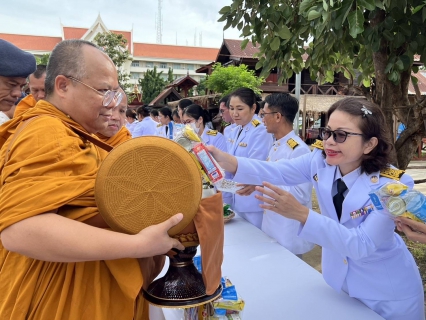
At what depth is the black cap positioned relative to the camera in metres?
1.63

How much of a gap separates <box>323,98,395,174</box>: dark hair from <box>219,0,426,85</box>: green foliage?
1.44 ft

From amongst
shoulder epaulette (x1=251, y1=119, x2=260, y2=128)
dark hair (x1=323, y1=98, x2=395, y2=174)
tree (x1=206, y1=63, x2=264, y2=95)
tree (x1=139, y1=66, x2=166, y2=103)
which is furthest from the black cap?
tree (x1=139, y1=66, x2=166, y2=103)

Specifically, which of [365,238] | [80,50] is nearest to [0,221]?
[80,50]

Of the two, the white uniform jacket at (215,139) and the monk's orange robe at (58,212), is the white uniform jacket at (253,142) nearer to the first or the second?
the white uniform jacket at (215,139)

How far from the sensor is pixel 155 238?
83 centimetres

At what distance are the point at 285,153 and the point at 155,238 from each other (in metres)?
2.23

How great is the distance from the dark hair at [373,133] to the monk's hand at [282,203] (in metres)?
0.43

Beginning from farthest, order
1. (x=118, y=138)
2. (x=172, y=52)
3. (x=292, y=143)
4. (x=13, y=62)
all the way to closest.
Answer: (x=172, y=52), (x=292, y=143), (x=13, y=62), (x=118, y=138)

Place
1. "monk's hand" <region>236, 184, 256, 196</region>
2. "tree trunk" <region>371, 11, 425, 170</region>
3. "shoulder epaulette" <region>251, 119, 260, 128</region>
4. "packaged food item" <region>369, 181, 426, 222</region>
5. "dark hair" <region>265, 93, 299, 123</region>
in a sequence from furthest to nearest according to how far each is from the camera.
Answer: "shoulder epaulette" <region>251, 119, 260, 128</region> → "tree trunk" <region>371, 11, 425, 170</region> → "dark hair" <region>265, 93, 299, 123</region> → "monk's hand" <region>236, 184, 256, 196</region> → "packaged food item" <region>369, 181, 426, 222</region>

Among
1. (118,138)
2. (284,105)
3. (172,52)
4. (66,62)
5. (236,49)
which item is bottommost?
(118,138)

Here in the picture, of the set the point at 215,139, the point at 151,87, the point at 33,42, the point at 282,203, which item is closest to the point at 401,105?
the point at 215,139

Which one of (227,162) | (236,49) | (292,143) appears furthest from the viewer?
(236,49)

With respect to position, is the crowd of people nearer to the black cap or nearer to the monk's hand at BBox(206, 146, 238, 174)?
the black cap

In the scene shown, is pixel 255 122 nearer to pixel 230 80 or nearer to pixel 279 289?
pixel 279 289
